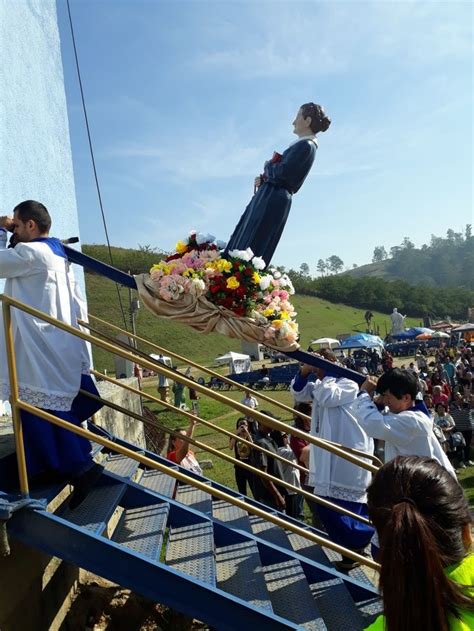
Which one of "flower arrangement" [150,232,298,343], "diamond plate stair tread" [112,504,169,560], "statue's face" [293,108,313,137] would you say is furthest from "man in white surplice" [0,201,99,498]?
"statue's face" [293,108,313,137]

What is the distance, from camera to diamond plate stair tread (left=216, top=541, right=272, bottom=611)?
10.2 feet

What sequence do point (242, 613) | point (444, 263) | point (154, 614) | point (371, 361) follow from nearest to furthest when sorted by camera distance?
point (242, 613)
point (154, 614)
point (371, 361)
point (444, 263)

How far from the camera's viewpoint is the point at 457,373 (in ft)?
59.5

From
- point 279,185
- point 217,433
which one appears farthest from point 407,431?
point 217,433

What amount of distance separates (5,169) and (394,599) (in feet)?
16.6

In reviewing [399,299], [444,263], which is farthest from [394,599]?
[444,263]

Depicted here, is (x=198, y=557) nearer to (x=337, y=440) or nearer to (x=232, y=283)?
(x=337, y=440)

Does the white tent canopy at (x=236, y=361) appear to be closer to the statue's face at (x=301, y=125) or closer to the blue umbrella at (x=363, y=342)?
the blue umbrella at (x=363, y=342)

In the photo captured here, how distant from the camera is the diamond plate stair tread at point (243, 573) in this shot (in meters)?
3.10

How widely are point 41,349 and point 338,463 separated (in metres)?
2.39

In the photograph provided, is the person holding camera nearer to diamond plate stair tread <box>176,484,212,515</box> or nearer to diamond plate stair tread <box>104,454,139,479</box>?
diamond plate stair tread <box>176,484,212,515</box>

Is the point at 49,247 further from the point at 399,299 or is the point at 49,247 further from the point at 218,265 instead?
the point at 399,299

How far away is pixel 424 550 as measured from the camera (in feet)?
4.25

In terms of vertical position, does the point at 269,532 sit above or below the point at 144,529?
below
